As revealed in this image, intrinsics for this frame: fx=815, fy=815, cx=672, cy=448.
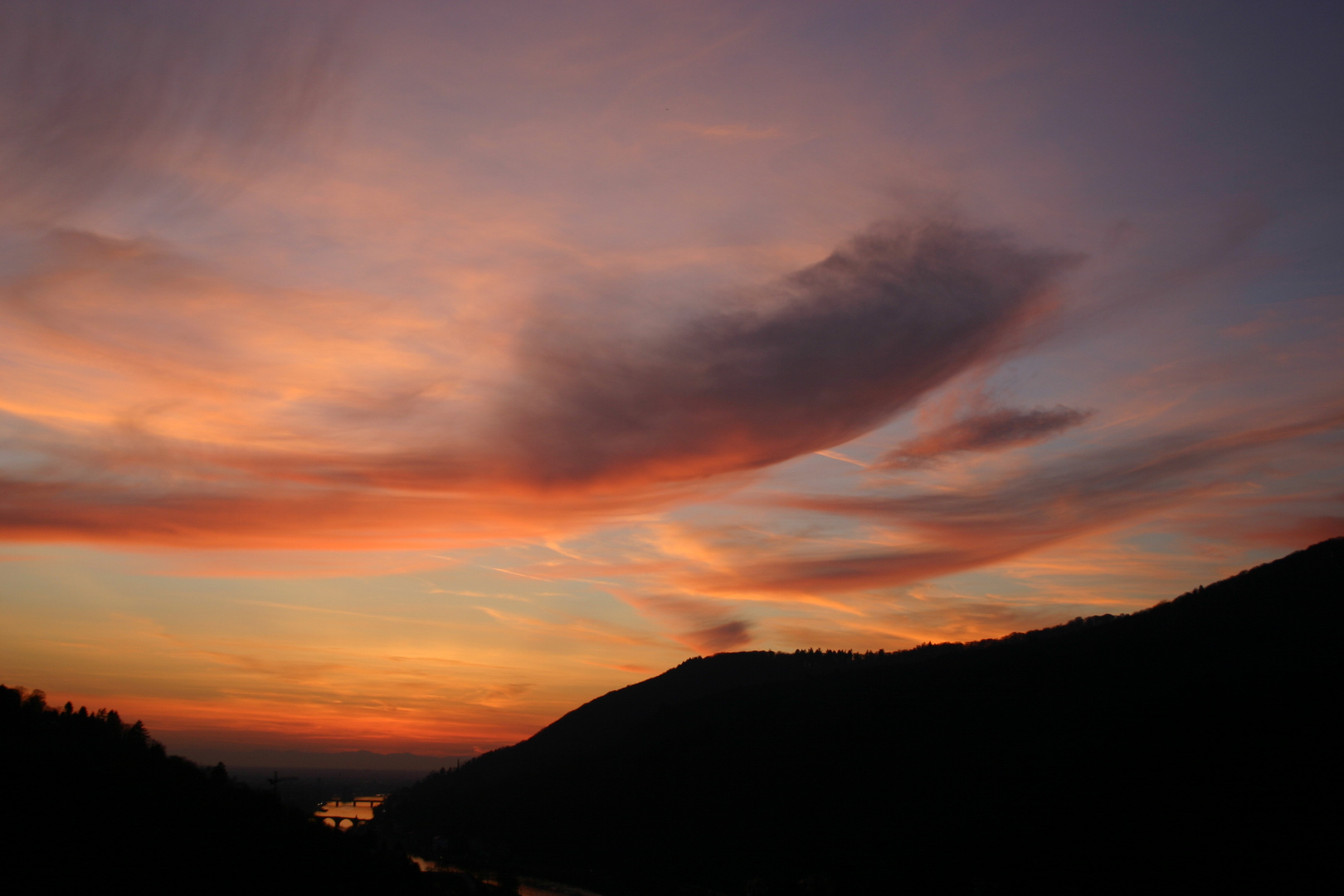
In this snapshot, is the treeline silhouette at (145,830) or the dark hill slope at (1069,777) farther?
the dark hill slope at (1069,777)

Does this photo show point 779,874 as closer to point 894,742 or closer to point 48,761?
point 894,742

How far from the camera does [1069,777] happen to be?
13375cm

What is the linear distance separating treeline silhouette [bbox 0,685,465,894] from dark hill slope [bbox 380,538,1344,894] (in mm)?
73629

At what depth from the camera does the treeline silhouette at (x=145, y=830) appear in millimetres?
59656

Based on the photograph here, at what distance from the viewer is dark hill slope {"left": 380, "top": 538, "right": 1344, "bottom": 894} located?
351ft

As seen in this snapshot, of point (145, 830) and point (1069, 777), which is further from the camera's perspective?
point (1069, 777)

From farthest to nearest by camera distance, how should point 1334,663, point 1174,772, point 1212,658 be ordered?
point 1212,658, point 1334,663, point 1174,772

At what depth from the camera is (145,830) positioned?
232 feet

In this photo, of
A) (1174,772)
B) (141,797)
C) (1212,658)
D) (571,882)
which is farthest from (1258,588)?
(141,797)

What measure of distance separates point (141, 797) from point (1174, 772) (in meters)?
133

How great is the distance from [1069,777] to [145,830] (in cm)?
12927

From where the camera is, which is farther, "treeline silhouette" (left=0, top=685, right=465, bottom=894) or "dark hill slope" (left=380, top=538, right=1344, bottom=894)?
"dark hill slope" (left=380, top=538, right=1344, bottom=894)

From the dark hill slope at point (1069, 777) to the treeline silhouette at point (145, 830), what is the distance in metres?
73.6

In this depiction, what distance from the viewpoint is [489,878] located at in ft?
531
